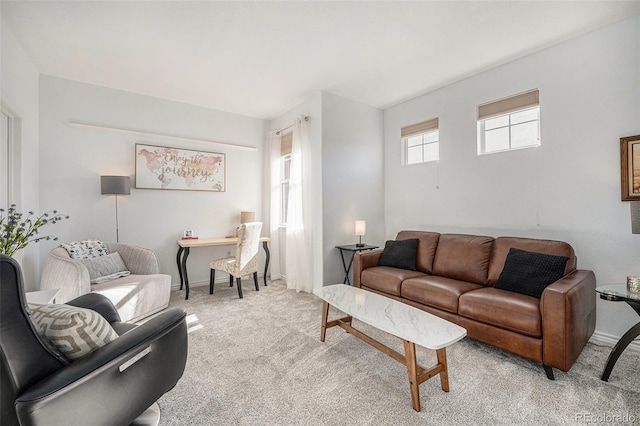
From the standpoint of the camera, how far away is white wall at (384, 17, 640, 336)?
94.7 inches

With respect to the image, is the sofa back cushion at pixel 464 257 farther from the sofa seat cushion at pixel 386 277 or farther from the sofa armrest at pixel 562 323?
the sofa armrest at pixel 562 323

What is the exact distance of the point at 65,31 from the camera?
250 centimetres

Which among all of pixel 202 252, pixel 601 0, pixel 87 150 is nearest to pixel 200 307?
pixel 202 252

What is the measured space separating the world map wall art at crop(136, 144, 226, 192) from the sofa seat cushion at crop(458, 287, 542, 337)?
3726 millimetres

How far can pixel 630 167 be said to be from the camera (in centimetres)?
233

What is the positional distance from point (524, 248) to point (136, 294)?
149 inches

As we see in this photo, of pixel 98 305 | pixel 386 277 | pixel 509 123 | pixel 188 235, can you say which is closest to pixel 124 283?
pixel 98 305

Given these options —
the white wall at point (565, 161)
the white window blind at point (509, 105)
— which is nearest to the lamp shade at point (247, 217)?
the white wall at point (565, 161)

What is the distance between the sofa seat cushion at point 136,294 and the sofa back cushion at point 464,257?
306cm

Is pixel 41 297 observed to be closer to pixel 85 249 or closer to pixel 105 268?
pixel 105 268

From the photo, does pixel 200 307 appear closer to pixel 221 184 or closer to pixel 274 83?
pixel 221 184

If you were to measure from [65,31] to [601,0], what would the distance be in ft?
14.5

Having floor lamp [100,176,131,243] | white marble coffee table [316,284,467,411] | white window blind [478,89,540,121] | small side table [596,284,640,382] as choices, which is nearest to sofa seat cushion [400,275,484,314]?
white marble coffee table [316,284,467,411]

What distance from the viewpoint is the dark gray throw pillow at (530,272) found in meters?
2.22
